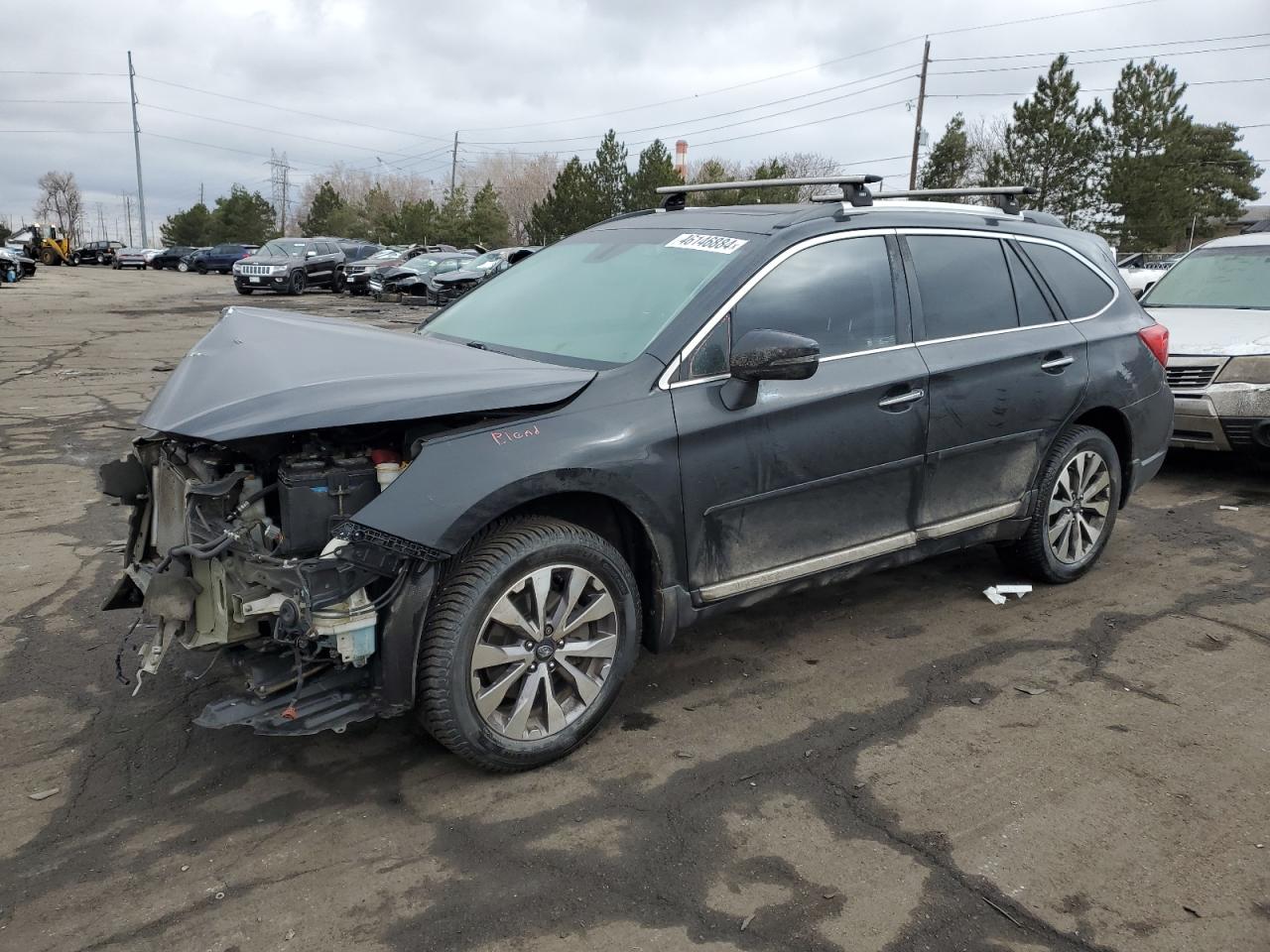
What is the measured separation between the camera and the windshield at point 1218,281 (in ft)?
26.7

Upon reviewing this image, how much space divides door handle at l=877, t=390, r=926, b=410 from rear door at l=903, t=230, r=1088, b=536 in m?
0.09

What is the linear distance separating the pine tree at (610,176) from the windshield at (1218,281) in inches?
1342

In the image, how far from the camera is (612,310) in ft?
12.9

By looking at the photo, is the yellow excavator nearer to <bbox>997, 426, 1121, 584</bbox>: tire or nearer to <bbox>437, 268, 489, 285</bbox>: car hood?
<bbox>437, 268, 489, 285</bbox>: car hood

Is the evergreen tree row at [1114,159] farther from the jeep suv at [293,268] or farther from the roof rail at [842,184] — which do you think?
the roof rail at [842,184]

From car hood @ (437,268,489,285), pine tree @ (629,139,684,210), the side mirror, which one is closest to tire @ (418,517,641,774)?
the side mirror

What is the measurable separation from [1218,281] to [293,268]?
26.4 meters

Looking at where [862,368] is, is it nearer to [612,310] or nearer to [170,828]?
[612,310]

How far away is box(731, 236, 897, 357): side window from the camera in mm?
3779

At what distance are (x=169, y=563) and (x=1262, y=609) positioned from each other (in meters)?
4.80

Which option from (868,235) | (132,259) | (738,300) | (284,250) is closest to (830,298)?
(868,235)

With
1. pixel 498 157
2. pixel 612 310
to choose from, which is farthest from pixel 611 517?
pixel 498 157

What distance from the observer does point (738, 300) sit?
3707mm

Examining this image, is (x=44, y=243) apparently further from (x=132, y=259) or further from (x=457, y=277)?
(x=457, y=277)
